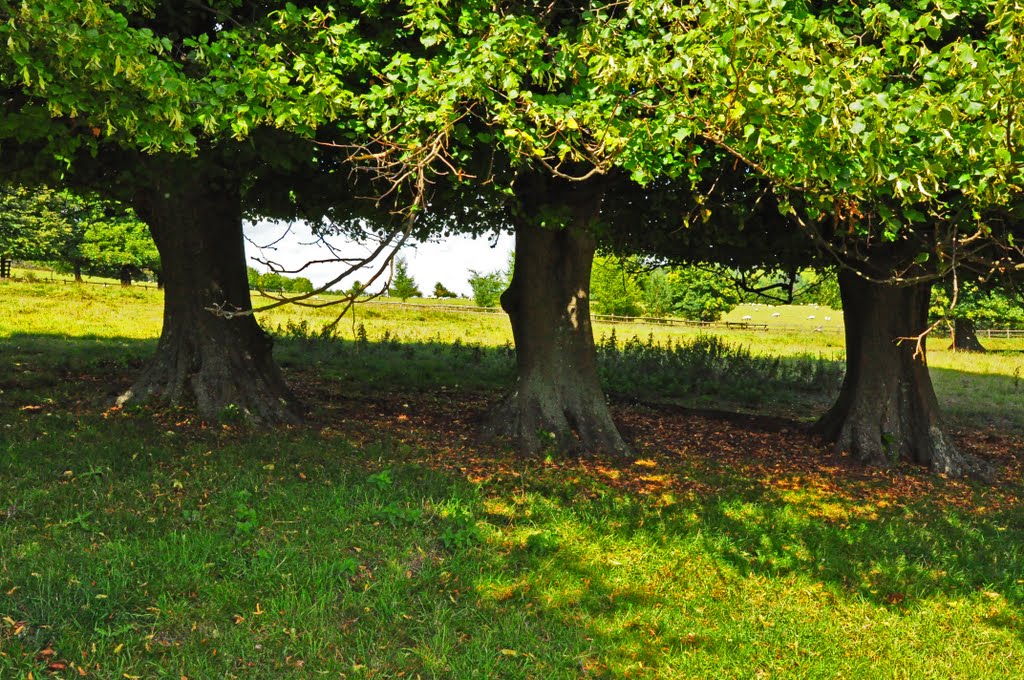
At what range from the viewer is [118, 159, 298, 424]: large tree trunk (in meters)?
11.6

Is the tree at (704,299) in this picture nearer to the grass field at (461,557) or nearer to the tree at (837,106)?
the grass field at (461,557)

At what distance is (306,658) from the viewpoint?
5.41 meters

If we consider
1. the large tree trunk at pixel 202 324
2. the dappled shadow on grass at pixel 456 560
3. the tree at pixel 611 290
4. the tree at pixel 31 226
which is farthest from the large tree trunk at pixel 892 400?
the tree at pixel 611 290

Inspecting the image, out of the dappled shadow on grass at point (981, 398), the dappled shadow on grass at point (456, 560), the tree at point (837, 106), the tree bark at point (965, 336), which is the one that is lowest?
the dappled shadow on grass at point (456, 560)

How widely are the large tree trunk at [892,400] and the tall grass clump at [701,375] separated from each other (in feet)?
19.9

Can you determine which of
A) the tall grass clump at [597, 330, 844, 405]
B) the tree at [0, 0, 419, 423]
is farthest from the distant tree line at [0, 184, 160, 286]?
the tree at [0, 0, 419, 423]

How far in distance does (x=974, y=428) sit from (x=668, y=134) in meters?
14.8

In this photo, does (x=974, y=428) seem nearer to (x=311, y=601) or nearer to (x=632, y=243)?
(x=632, y=243)

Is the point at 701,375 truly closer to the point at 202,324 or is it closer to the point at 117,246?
the point at 202,324

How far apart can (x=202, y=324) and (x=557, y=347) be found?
18.4ft

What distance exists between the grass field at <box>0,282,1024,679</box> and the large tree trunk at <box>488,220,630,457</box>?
2.91 feet

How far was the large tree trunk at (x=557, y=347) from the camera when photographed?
11781 millimetres

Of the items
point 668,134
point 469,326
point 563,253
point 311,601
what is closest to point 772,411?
point 563,253

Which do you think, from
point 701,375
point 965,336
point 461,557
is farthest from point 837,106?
point 965,336
